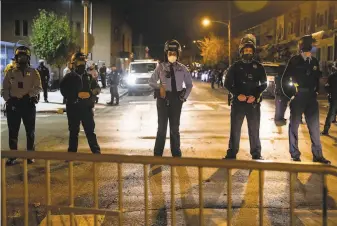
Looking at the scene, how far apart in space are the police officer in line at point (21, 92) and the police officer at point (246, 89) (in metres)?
3.11

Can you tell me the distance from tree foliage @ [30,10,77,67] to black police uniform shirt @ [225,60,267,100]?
25830 millimetres

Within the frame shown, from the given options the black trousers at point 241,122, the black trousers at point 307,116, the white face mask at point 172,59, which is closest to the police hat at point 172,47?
the white face mask at point 172,59

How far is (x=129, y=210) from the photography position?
5559 mm

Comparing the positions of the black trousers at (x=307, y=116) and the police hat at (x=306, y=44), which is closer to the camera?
the police hat at (x=306, y=44)

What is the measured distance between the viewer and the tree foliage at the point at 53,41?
32750 millimetres

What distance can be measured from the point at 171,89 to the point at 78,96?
1.54 metres

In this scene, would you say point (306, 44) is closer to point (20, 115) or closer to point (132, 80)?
point (20, 115)

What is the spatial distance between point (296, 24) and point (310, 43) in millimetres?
41853

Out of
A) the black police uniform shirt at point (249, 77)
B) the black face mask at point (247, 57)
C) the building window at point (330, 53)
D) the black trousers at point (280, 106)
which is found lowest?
the black trousers at point (280, 106)

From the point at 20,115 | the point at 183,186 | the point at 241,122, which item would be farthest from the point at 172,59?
the point at 20,115

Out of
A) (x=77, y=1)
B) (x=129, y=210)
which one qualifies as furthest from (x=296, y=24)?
(x=129, y=210)

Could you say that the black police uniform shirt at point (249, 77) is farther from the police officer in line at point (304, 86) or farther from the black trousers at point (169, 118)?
the black trousers at point (169, 118)

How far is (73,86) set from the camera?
8.12m

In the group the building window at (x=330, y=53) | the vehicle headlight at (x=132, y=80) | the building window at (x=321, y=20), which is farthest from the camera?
the building window at (x=321, y=20)
